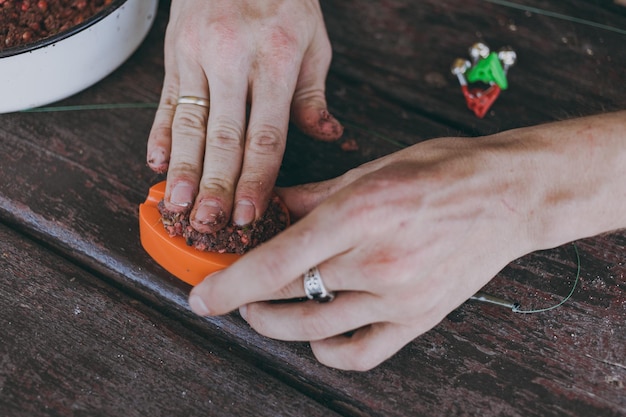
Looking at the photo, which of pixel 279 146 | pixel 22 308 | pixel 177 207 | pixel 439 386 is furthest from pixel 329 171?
pixel 22 308

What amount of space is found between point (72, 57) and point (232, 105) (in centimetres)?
30

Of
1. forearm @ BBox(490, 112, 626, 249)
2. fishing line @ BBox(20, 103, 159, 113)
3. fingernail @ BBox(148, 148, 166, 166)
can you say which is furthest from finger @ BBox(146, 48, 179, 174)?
forearm @ BBox(490, 112, 626, 249)

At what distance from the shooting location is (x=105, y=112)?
3.83 feet

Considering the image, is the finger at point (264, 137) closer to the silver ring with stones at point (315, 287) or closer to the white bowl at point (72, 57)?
the silver ring with stones at point (315, 287)

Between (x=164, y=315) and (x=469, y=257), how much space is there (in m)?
0.48

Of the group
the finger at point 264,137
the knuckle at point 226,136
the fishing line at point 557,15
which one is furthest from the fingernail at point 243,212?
the fishing line at point 557,15

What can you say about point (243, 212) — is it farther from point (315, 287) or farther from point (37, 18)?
point (37, 18)

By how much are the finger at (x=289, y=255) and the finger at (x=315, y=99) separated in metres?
0.34

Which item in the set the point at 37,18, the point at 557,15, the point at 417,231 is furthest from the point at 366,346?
the point at 557,15

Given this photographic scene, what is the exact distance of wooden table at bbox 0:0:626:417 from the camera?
908mm

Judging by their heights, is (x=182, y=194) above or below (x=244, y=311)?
above

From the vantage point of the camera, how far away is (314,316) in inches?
34.6

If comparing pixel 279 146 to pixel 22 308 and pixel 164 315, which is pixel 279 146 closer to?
pixel 164 315

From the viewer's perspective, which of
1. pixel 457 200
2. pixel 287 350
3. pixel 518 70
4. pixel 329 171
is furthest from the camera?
pixel 518 70
